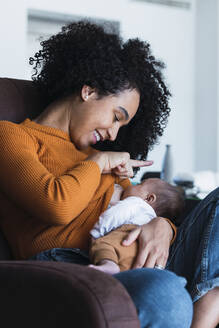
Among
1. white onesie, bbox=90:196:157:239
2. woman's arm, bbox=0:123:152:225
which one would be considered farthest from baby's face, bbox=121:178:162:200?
woman's arm, bbox=0:123:152:225

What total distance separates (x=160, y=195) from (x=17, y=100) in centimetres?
57

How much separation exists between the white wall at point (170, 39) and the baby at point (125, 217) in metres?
3.32

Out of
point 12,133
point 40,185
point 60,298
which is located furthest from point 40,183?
point 60,298

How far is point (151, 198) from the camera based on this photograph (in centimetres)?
161

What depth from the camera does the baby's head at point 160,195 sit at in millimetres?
1604

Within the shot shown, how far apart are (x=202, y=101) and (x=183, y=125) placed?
33 cm

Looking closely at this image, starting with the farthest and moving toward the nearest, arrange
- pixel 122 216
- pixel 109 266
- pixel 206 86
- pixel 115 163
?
pixel 206 86, pixel 115 163, pixel 122 216, pixel 109 266

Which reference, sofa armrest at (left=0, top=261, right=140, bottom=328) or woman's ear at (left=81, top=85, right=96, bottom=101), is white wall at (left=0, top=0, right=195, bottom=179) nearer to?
woman's ear at (left=81, top=85, right=96, bottom=101)

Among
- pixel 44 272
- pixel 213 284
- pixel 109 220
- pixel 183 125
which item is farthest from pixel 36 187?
pixel 183 125

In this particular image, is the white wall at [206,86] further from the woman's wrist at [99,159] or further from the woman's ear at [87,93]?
the woman's wrist at [99,159]

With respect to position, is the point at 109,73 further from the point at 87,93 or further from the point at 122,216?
the point at 122,216

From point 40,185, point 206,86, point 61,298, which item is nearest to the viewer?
point 61,298

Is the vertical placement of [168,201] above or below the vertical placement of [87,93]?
below

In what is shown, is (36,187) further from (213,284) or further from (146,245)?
(213,284)
